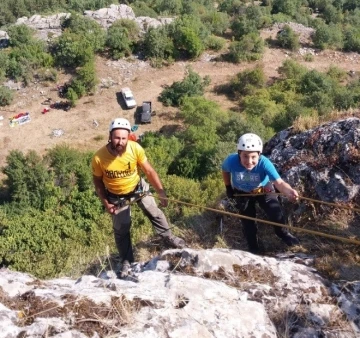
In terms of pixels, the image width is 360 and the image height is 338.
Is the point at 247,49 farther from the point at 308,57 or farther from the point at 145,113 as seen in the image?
the point at 145,113

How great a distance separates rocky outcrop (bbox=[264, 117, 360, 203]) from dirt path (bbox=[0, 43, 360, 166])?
61.4ft

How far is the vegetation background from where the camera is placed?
1402cm

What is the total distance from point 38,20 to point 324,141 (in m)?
32.0

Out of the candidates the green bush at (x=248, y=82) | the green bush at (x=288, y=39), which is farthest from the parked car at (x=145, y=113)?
the green bush at (x=288, y=39)

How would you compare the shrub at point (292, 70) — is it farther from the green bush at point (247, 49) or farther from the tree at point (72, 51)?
the tree at point (72, 51)

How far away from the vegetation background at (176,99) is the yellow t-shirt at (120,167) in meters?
1.33

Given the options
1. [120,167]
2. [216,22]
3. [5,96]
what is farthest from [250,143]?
[216,22]

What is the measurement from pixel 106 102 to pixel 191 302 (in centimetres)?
2525

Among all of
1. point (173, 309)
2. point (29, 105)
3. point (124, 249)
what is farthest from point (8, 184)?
point (173, 309)

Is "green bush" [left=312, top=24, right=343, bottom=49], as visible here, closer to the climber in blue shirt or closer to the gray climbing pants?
the climber in blue shirt

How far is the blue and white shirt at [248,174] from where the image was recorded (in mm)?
4758

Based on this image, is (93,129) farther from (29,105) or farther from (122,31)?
(122,31)

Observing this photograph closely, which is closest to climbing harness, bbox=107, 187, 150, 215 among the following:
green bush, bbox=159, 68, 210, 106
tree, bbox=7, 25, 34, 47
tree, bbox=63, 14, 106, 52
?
green bush, bbox=159, 68, 210, 106

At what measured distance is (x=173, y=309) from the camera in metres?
3.26
